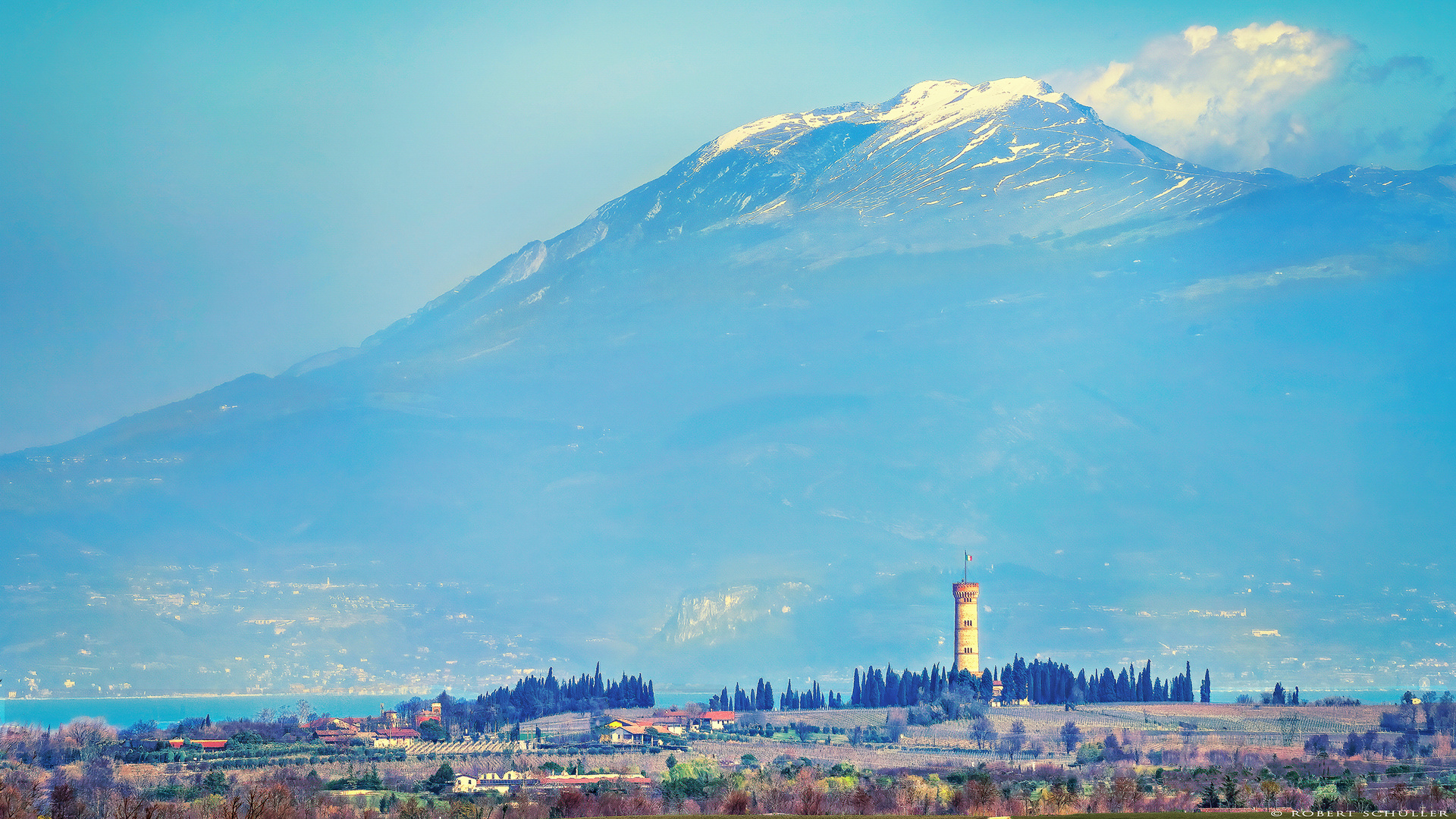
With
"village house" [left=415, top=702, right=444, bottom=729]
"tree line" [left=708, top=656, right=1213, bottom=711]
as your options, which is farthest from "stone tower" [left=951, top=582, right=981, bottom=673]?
"village house" [left=415, top=702, right=444, bottom=729]

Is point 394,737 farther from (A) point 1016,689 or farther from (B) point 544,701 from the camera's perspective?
(A) point 1016,689

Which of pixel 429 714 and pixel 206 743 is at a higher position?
pixel 429 714

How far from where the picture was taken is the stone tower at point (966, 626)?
176250 millimetres

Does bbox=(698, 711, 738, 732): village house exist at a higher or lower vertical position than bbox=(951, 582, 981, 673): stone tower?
lower

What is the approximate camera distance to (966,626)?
582 feet

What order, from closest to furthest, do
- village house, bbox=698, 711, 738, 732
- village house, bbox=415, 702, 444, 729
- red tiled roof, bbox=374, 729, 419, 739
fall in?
red tiled roof, bbox=374, 729, 419, 739
village house, bbox=698, 711, 738, 732
village house, bbox=415, 702, 444, 729

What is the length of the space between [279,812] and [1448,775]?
7737cm

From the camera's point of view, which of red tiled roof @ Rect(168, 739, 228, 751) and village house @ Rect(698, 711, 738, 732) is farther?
village house @ Rect(698, 711, 738, 732)

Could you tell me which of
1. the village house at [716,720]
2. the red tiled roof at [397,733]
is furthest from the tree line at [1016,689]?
the red tiled roof at [397,733]

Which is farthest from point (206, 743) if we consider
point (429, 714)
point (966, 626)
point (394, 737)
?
point (966, 626)

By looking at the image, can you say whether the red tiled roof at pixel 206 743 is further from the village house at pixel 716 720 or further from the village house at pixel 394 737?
the village house at pixel 716 720

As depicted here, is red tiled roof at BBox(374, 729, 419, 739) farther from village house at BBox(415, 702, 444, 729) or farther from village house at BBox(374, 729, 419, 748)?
village house at BBox(415, 702, 444, 729)

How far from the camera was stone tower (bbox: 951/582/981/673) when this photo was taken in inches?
6939

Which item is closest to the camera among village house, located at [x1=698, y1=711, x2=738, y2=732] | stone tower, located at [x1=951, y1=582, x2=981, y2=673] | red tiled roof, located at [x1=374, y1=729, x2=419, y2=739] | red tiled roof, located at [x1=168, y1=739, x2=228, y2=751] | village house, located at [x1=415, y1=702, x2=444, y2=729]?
red tiled roof, located at [x1=168, y1=739, x2=228, y2=751]
